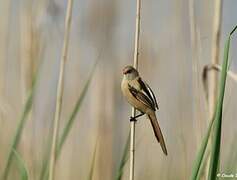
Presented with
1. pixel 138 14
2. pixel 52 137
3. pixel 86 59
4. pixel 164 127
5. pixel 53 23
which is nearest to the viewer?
pixel 138 14

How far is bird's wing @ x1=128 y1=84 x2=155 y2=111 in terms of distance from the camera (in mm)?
968

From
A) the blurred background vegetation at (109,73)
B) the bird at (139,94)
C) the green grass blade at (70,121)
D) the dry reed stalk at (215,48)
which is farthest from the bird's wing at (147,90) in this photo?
the blurred background vegetation at (109,73)

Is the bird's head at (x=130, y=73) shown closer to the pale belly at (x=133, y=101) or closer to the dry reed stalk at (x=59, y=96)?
the pale belly at (x=133, y=101)

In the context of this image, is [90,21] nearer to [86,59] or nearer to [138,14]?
[86,59]

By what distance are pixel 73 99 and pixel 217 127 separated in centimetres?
113

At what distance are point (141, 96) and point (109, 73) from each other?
69cm

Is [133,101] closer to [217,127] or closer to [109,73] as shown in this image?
[217,127]

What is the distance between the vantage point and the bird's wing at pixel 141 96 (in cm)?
97

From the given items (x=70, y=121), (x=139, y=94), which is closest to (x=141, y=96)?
(x=139, y=94)

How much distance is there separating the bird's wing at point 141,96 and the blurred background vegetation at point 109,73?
50cm

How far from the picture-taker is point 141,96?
0.97 meters

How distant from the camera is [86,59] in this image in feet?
5.75

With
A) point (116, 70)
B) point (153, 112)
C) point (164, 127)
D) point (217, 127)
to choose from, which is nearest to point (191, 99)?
point (164, 127)

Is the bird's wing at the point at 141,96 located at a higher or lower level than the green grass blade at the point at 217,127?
higher
